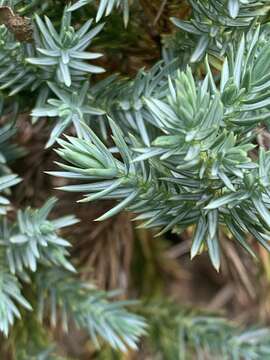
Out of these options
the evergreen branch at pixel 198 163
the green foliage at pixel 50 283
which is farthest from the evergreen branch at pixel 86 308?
the evergreen branch at pixel 198 163

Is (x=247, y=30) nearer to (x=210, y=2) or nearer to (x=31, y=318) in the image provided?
(x=210, y=2)

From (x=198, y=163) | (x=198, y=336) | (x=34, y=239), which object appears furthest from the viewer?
(x=198, y=336)

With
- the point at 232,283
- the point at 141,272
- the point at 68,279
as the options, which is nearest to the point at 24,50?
the point at 68,279

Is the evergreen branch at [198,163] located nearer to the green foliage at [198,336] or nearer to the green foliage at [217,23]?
the green foliage at [217,23]

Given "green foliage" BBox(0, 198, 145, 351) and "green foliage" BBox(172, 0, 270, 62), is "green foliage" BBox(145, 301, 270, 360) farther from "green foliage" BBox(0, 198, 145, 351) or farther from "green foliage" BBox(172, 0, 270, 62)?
"green foliage" BBox(172, 0, 270, 62)

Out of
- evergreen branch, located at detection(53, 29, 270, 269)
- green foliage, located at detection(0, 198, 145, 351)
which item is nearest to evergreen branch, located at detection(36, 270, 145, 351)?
green foliage, located at detection(0, 198, 145, 351)

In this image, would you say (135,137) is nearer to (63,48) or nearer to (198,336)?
(63,48)

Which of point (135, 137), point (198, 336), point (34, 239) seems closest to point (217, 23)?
point (135, 137)

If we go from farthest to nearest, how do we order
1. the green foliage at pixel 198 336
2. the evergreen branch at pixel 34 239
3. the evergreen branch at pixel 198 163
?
1. the green foliage at pixel 198 336
2. the evergreen branch at pixel 34 239
3. the evergreen branch at pixel 198 163
